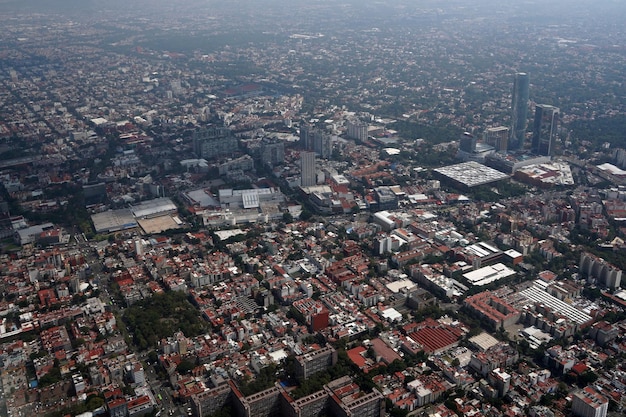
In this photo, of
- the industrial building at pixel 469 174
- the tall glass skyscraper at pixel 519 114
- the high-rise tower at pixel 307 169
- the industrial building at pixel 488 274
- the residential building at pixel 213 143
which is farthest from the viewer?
the tall glass skyscraper at pixel 519 114

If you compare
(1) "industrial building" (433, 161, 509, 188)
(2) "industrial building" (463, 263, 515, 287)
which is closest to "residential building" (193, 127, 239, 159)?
(1) "industrial building" (433, 161, 509, 188)

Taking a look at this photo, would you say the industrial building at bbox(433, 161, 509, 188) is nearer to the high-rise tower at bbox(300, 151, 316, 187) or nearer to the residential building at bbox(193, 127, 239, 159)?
the high-rise tower at bbox(300, 151, 316, 187)

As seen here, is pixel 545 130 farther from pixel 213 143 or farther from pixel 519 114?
pixel 213 143

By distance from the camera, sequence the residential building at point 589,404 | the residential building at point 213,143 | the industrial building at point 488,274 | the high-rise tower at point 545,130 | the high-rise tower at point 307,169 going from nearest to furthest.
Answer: the residential building at point 589,404 < the industrial building at point 488,274 < the high-rise tower at point 307,169 < the high-rise tower at point 545,130 < the residential building at point 213,143

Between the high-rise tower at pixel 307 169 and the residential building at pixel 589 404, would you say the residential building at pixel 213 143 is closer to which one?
the high-rise tower at pixel 307 169

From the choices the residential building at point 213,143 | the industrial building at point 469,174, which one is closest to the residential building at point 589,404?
the industrial building at point 469,174

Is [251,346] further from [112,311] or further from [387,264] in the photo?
[387,264]
